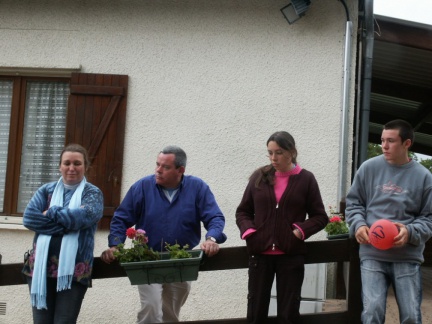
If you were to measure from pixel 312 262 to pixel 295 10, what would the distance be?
9.60 ft

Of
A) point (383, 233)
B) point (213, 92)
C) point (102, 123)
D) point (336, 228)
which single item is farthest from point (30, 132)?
point (383, 233)

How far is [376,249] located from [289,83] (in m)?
2.90

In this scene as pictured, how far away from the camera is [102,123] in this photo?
6801mm

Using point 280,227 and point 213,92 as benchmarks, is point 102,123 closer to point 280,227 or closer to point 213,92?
point 213,92

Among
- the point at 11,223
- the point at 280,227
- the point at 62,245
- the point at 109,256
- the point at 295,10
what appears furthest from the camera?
the point at 11,223

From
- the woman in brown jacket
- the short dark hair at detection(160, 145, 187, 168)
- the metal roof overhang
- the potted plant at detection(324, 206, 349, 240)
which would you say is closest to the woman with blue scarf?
the short dark hair at detection(160, 145, 187, 168)

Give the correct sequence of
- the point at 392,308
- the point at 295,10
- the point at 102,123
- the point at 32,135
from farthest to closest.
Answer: the point at 32,135 → the point at 102,123 → the point at 295,10 → the point at 392,308

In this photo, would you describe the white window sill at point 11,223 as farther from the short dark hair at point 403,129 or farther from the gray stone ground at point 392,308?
the short dark hair at point 403,129

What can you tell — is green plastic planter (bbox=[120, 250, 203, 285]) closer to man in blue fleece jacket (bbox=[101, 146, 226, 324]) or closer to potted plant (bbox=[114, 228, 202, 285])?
potted plant (bbox=[114, 228, 202, 285])

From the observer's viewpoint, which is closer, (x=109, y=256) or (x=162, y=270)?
(x=162, y=270)

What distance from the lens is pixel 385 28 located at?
733 centimetres

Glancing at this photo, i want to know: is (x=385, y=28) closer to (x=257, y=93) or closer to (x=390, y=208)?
(x=257, y=93)

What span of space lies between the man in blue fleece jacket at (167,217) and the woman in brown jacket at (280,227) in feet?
1.08

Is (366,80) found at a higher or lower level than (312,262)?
higher
